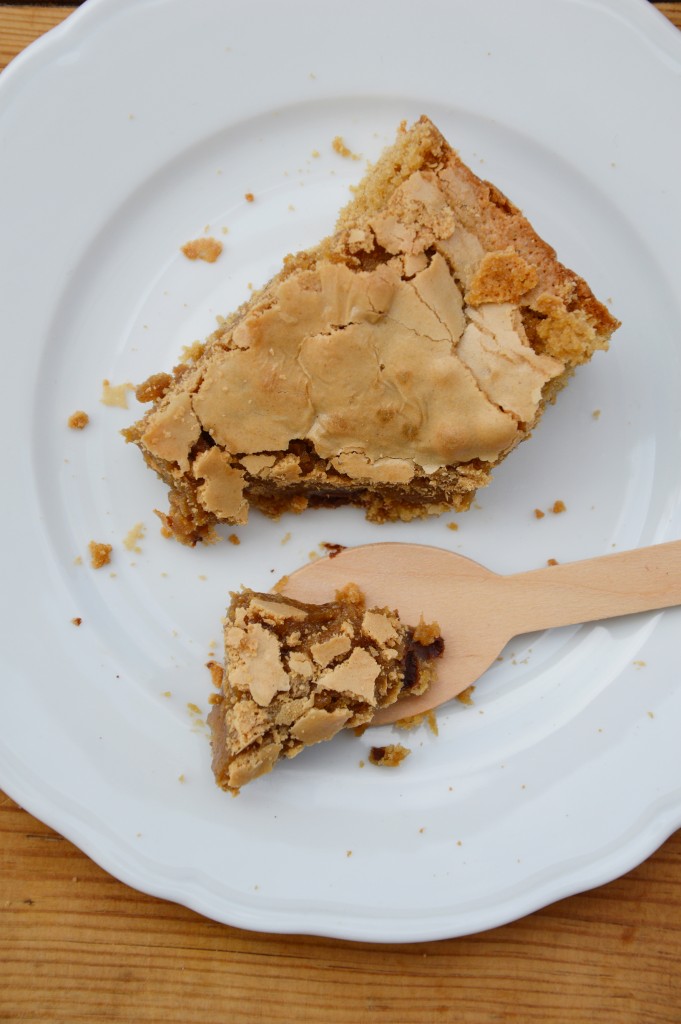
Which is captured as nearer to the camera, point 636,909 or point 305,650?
point 305,650

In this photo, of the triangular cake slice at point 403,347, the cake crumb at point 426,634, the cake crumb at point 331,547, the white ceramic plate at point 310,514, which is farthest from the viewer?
the cake crumb at point 331,547

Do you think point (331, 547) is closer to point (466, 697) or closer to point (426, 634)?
point (426, 634)

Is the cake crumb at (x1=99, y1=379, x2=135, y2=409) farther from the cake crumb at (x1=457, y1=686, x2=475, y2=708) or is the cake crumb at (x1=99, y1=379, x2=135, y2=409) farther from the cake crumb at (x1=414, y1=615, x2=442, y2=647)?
the cake crumb at (x1=457, y1=686, x2=475, y2=708)

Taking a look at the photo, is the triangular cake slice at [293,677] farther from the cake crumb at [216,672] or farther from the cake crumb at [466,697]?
the cake crumb at [466,697]

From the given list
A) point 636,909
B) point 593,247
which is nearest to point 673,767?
point 636,909

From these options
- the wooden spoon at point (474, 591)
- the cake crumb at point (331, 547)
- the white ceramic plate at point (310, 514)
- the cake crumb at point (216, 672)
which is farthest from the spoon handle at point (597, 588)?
the cake crumb at point (216, 672)

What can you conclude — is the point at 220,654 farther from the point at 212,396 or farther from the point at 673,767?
the point at 673,767

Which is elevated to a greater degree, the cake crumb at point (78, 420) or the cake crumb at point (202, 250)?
the cake crumb at point (202, 250)
